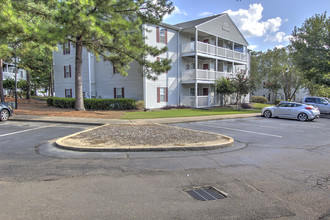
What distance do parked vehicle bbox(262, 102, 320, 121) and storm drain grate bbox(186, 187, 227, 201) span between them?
50.3 ft

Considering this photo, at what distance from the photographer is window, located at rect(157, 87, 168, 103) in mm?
22766

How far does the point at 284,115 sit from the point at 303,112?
4.51 ft

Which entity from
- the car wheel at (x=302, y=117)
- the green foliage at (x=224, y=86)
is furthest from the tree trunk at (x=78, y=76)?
the car wheel at (x=302, y=117)

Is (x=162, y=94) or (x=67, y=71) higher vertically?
(x=67, y=71)

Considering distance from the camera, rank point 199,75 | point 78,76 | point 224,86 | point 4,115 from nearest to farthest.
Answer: point 4,115, point 78,76, point 199,75, point 224,86

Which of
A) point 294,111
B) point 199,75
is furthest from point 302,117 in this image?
point 199,75

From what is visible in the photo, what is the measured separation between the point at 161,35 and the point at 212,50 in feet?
21.9

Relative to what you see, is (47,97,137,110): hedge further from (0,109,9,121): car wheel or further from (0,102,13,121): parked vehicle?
(0,109,9,121): car wheel

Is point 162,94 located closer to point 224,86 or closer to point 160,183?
point 224,86

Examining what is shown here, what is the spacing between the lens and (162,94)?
913 inches

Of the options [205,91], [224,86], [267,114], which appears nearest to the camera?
[267,114]

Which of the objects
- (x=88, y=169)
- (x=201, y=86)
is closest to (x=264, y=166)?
(x=88, y=169)

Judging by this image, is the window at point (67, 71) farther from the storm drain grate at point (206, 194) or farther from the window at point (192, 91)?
the storm drain grate at point (206, 194)

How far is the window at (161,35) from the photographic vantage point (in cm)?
2255
